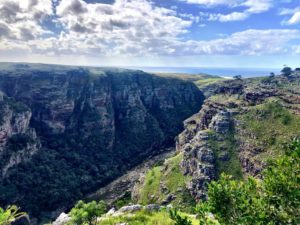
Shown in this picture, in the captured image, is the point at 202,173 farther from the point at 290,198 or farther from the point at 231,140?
the point at 290,198

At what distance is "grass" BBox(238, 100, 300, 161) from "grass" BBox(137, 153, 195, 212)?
103 feet

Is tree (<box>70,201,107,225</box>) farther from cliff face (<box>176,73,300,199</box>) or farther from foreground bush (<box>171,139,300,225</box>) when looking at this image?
cliff face (<box>176,73,300,199</box>)

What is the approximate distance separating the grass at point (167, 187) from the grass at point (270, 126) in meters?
31.3

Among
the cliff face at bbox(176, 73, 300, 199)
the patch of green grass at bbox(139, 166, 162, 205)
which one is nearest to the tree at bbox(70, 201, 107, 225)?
the cliff face at bbox(176, 73, 300, 199)

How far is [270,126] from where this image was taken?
140500 millimetres

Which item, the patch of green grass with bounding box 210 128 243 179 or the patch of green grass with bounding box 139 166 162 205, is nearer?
the patch of green grass with bounding box 210 128 243 179

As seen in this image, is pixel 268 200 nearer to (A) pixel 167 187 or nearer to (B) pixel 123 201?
(A) pixel 167 187

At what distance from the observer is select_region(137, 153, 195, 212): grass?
13325 centimetres

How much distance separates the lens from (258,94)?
17350 cm

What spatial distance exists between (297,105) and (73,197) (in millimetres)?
122407

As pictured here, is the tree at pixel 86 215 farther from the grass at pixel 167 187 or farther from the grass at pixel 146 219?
the grass at pixel 167 187

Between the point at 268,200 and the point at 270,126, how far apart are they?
11633 cm

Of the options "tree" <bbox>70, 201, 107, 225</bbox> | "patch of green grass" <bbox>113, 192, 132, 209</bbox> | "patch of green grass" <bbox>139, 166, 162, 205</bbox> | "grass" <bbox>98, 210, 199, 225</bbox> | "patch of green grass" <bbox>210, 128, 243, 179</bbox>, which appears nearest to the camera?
"grass" <bbox>98, 210, 199, 225</bbox>

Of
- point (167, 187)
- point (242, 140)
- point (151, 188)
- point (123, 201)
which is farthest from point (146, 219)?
point (123, 201)
